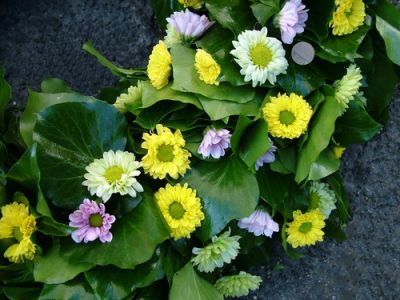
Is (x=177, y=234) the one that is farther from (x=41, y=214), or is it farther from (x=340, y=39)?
(x=340, y=39)

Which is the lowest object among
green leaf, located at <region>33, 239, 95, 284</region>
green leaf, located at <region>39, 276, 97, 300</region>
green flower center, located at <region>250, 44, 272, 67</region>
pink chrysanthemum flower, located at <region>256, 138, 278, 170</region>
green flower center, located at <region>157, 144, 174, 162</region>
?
green leaf, located at <region>39, 276, 97, 300</region>

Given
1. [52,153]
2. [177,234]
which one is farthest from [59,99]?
[177,234]

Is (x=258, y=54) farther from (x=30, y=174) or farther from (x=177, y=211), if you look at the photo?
(x=30, y=174)

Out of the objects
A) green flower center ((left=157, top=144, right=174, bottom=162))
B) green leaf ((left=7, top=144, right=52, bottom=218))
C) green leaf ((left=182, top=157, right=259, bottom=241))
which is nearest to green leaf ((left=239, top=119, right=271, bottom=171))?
green leaf ((left=182, top=157, right=259, bottom=241))

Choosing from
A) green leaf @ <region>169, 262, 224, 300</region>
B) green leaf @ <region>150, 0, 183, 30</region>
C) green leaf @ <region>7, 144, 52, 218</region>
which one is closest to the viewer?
green leaf @ <region>7, 144, 52, 218</region>

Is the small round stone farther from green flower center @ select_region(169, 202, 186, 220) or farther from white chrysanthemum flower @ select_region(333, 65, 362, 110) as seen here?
green flower center @ select_region(169, 202, 186, 220)

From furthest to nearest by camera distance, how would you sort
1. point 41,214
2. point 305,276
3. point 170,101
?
1. point 305,276
2. point 170,101
3. point 41,214
